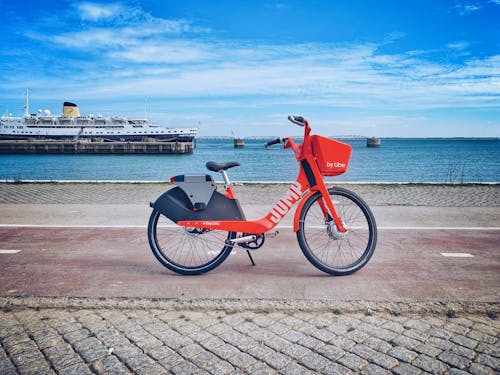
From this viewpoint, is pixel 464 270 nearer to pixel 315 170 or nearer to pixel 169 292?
pixel 315 170

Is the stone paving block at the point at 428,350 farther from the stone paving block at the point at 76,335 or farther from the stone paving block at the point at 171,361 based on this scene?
the stone paving block at the point at 76,335

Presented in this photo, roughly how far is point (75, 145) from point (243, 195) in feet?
249

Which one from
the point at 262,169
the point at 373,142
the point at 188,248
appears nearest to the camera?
the point at 188,248

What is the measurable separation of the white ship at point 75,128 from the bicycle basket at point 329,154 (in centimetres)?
9110

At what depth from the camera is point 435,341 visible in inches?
112

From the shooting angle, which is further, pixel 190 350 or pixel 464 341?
pixel 464 341

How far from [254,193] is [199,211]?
645 cm

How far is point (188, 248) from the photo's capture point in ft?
16.1

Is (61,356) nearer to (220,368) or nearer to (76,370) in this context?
(76,370)

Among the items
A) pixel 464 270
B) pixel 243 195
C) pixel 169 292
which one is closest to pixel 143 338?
pixel 169 292

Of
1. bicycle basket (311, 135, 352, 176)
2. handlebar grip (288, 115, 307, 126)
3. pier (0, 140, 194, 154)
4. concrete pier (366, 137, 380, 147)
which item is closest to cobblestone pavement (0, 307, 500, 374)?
bicycle basket (311, 135, 352, 176)

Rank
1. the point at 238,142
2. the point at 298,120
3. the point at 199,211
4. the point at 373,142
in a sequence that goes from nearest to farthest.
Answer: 1. the point at 298,120
2. the point at 199,211
3. the point at 238,142
4. the point at 373,142

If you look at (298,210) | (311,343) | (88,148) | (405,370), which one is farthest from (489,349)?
(88,148)

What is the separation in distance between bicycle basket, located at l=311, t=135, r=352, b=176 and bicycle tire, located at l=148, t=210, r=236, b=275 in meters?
1.16
